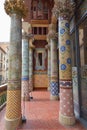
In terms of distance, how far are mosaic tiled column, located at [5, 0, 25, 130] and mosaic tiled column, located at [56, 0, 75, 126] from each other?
1350mm

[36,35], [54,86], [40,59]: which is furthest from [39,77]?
[54,86]

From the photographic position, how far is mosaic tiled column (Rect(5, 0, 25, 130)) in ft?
13.9

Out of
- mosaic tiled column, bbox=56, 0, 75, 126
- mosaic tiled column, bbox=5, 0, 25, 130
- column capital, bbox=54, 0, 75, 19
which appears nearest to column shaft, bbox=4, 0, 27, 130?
mosaic tiled column, bbox=5, 0, 25, 130

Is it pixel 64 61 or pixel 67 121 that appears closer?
pixel 67 121

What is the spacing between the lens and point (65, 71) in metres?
4.63

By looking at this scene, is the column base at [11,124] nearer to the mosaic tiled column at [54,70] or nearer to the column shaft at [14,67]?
the column shaft at [14,67]

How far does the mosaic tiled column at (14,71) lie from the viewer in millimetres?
4223

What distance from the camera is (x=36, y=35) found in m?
13.6

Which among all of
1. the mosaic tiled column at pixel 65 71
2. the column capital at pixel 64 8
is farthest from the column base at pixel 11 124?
the column capital at pixel 64 8

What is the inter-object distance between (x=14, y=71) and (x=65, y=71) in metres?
1.62

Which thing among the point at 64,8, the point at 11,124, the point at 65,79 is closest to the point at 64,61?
the point at 65,79

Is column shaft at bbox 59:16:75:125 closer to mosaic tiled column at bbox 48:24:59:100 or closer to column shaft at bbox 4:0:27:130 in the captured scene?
column shaft at bbox 4:0:27:130

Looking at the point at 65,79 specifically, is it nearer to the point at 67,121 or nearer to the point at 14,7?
the point at 67,121

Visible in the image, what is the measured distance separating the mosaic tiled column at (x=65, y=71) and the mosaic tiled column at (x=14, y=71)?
1.35m
